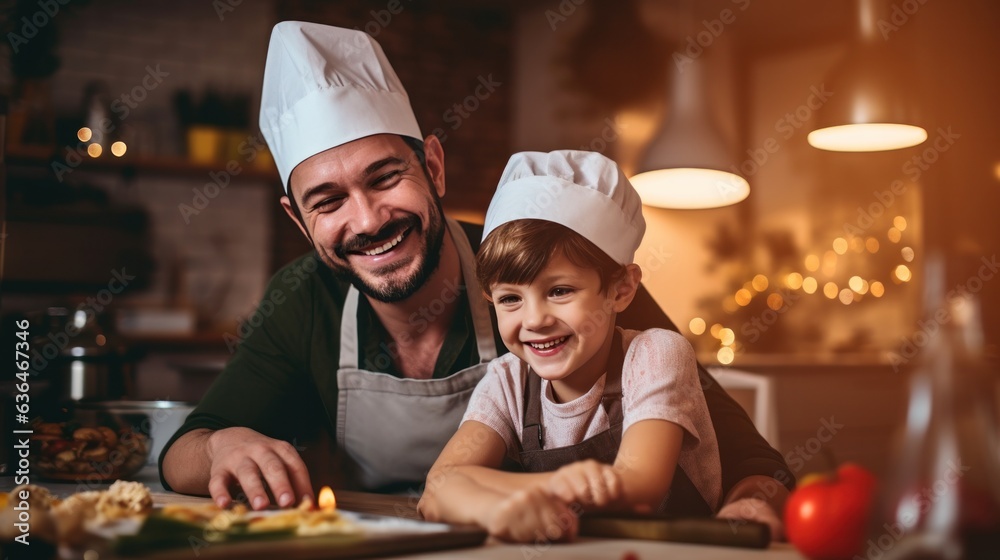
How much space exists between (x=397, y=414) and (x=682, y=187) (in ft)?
5.57

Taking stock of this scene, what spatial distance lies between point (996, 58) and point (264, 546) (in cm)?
479

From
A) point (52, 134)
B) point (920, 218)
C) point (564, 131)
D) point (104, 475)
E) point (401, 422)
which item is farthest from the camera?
point (564, 131)

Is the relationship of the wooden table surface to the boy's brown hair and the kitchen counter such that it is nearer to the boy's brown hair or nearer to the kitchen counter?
the kitchen counter

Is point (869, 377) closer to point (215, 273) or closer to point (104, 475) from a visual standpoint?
point (215, 273)

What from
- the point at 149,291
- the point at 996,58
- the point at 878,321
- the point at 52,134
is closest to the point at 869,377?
the point at 878,321

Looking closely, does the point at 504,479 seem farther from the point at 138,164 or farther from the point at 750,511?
the point at 138,164

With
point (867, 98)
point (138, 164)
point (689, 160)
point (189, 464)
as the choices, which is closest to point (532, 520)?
point (189, 464)

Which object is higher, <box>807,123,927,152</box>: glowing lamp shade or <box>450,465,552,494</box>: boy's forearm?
<box>807,123,927,152</box>: glowing lamp shade

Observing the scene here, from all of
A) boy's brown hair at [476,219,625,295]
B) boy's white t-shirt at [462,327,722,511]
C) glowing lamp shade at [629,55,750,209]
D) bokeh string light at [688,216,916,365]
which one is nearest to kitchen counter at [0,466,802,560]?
boy's white t-shirt at [462,327,722,511]

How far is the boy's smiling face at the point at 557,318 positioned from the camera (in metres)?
1.10

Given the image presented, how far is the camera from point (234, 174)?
395 cm

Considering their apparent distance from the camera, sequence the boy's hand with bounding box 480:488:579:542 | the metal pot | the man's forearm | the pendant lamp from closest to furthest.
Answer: the boy's hand with bounding box 480:488:579:542
the man's forearm
the metal pot
the pendant lamp

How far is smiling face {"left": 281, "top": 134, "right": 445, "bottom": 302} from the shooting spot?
143 cm

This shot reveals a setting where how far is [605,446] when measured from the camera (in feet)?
3.71
